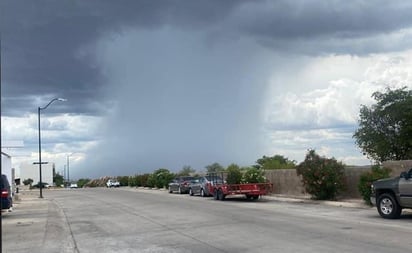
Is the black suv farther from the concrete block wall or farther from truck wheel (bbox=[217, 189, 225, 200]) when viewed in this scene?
truck wheel (bbox=[217, 189, 225, 200])

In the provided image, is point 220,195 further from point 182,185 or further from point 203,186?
point 182,185

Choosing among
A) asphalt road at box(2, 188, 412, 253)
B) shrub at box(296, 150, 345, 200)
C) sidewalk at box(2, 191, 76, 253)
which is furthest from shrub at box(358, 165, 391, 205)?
sidewalk at box(2, 191, 76, 253)

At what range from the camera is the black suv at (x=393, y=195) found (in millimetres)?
17314

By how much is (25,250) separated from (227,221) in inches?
279

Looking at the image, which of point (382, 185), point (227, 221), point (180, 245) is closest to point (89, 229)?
point (227, 221)

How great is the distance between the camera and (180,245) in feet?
42.1

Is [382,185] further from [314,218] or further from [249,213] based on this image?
[249,213]

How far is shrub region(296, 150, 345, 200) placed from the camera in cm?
2747

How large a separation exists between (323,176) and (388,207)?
30.9ft

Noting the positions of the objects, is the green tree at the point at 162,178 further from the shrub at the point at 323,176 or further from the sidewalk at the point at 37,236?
the sidewalk at the point at 37,236

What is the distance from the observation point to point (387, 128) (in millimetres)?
44906

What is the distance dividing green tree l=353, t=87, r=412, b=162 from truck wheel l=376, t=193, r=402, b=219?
25656 mm

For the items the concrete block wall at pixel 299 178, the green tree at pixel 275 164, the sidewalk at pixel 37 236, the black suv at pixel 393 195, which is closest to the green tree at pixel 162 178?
the green tree at pixel 275 164

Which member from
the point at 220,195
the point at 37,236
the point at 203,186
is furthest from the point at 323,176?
the point at 37,236
